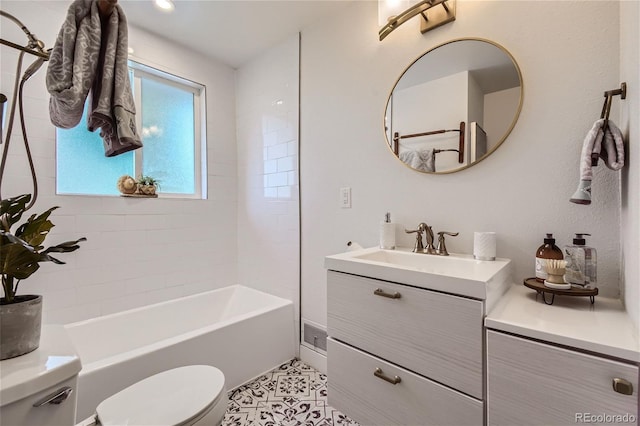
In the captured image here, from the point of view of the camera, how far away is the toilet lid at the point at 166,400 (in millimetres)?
946

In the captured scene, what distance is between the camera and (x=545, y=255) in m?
1.03

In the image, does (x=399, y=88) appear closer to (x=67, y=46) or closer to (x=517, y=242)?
(x=517, y=242)

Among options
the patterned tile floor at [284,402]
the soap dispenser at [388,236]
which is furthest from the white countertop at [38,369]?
the soap dispenser at [388,236]

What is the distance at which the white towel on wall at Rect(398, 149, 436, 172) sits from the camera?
148 centimetres

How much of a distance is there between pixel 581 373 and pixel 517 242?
0.64m

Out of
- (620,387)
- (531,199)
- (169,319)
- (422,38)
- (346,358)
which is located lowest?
(169,319)

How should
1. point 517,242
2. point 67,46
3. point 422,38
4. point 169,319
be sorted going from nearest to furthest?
point 67,46 < point 517,242 < point 422,38 < point 169,319

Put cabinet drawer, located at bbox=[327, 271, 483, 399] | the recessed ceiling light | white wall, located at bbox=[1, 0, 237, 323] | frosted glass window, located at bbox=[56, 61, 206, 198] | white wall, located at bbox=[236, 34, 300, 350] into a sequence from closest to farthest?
cabinet drawer, located at bbox=[327, 271, 483, 399]
white wall, located at bbox=[1, 0, 237, 323]
the recessed ceiling light
frosted glass window, located at bbox=[56, 61, 206, 198]
white wall, located at bbox=[236, 34, 300, 350]

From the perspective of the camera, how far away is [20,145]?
5.28ft

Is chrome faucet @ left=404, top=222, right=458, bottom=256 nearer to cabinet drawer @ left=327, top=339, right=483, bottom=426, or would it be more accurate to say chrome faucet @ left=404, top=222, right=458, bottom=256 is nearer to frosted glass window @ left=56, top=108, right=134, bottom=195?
cabinet drawer @ left=327, top=339, right=483, bottom=426

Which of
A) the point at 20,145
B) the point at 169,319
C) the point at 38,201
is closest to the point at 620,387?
the point at 169,319

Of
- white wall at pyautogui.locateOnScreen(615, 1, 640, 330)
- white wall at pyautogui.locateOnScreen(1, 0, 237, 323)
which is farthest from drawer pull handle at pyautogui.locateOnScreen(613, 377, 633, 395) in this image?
white wall at pyautogui.locateOnScreen(1, 0, 237, 323)

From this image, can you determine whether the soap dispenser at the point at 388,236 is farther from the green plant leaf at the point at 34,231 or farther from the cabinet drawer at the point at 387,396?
the green plant leaf at the point at 34,231

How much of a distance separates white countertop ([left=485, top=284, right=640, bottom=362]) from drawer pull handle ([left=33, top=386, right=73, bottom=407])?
1.19m
